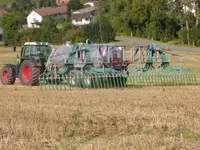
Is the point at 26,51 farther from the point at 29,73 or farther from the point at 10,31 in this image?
the point at 10,31

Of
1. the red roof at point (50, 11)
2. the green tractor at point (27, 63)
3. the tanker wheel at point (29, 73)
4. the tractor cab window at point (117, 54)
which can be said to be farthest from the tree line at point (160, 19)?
the red roof at point (50, 11)

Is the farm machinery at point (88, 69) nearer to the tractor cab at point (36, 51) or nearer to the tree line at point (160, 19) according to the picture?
the tractor cab at point (36, 51)

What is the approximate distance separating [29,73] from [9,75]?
1233mm

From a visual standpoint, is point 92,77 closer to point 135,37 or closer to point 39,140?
point 39,140

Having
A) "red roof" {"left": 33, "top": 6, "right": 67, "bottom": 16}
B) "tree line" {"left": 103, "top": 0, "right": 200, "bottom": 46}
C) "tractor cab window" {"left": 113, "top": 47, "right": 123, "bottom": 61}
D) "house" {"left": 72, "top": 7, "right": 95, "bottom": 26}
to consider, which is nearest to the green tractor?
"tractor cab window" {"left": 113, "top": 47, "right": 123, "bottom": 61}

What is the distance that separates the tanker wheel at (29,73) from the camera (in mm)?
17359

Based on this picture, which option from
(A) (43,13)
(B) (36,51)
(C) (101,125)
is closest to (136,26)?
(A) (43,13)

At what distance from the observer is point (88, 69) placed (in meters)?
16.8

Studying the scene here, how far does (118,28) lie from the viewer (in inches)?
2960

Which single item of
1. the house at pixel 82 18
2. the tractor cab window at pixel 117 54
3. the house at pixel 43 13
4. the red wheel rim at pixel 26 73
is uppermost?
the house at pixel 43 13

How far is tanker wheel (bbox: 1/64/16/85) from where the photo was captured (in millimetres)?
18578

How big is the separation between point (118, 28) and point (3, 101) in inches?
2526

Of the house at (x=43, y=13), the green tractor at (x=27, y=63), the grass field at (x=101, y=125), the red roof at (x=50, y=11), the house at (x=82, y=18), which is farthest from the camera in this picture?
the red roof at (x=50, y=11)

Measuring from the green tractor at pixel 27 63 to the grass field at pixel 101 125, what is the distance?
6.39 m
